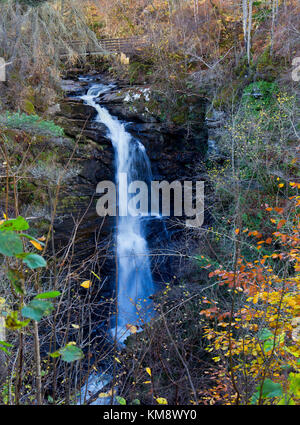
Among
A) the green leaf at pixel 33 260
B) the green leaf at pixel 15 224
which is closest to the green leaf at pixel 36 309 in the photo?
the green leaf at pixel 33 260

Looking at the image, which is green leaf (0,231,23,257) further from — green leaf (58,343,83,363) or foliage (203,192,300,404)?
foliage (203,192,300,404)

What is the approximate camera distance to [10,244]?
0.75m

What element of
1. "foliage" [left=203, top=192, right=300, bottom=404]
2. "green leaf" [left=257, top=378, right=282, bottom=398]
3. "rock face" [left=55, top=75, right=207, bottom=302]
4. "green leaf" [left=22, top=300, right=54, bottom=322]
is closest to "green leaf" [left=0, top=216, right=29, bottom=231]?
"green leaf" [left=22, top=300, right=54, bottom=322]

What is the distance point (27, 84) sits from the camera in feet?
34.1

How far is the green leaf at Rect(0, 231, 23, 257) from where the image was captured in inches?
28.8

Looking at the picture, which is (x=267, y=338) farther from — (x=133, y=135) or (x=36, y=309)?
(x=133, y=135)

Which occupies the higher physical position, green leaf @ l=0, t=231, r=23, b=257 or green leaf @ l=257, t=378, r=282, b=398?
green leaf @ l=0, t=231, r=23, b=257

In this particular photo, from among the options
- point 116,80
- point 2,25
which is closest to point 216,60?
point 116,80

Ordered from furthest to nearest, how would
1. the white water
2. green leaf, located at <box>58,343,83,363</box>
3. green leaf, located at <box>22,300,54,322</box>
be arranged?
1. the white water
2. green leaf, located at <box>58,343,83,363</box>
3. green leaf, located at <box>22,300,54,322</box>

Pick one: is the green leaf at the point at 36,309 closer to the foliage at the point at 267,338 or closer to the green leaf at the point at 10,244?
the green leaf at the point at 10,244

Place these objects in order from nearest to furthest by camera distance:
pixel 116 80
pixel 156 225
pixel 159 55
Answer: pixel 156 225 → pixel 159 55 → pixel 116 80

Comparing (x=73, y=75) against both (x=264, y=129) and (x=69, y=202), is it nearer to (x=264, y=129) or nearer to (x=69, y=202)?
(x=69, y=202)

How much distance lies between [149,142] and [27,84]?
473cm

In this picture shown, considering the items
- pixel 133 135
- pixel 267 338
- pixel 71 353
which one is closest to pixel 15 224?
pixel 71 353
